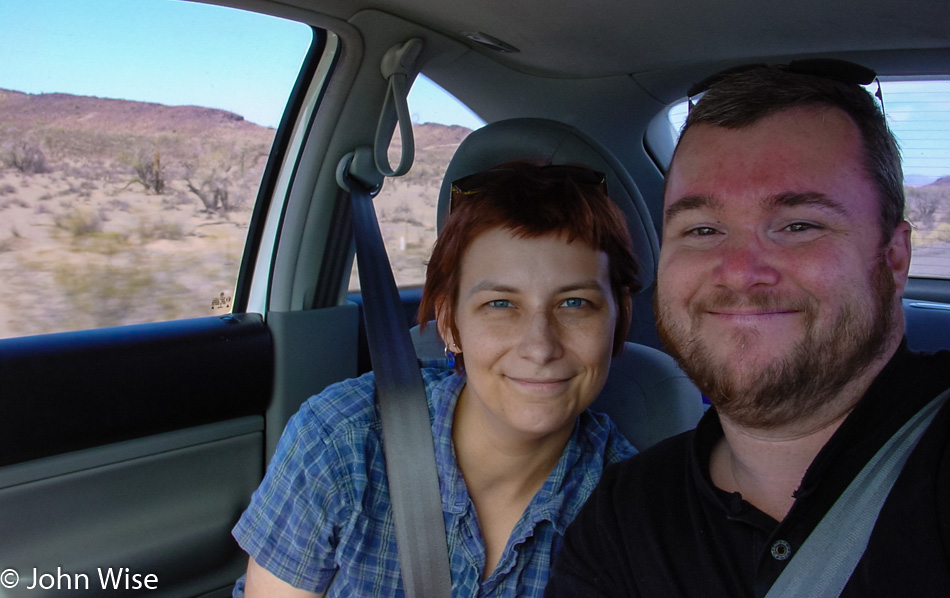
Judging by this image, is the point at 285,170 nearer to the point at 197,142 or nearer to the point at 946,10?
the point at 197,142

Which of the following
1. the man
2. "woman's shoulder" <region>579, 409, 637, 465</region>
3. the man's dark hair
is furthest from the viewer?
"woman's shoulder" <region>579, 409, 637, 465</region>

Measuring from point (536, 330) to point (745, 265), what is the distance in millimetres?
456

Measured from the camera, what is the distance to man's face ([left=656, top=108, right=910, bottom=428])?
3.83ft

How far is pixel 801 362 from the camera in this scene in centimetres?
117

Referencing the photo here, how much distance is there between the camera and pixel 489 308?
160 cm

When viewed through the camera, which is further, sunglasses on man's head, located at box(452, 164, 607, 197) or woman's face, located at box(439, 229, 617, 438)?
sunglasses on man's head, located at box(452, 164, 607, 197)

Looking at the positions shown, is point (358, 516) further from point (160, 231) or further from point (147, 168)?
point (147, 168)

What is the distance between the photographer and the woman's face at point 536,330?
5.00 feet

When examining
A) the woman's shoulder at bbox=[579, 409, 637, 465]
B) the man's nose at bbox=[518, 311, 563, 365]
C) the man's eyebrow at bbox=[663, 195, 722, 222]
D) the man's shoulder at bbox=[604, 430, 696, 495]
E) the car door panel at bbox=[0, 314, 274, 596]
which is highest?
the man's eyebrow at bbox=[663, 195, 722, 222]

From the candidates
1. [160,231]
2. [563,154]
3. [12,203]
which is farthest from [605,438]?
[12,203]

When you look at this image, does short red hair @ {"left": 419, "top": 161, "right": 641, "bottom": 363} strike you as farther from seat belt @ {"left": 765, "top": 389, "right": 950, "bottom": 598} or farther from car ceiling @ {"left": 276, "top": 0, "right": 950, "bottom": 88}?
seat belt @ {"left": 765, "top": 389, "right": 950, "bottom": 598}

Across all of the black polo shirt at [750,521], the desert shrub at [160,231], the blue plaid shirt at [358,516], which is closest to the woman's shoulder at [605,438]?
the blue plaid shirt at [358,516]

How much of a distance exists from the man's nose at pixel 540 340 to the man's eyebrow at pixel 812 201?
20.1 inches

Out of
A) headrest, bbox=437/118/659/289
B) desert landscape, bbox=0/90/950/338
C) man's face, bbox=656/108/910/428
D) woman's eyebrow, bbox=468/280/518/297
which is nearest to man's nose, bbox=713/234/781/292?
man's face, bbox=656/108/910/428
